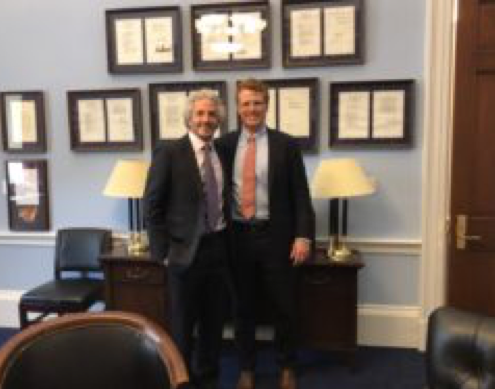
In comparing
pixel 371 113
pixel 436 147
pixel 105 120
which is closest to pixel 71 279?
pixel 105 120

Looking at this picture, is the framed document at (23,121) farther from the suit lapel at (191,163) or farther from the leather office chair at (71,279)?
the suit lapel at (191,163)

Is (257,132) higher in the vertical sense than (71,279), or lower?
higher

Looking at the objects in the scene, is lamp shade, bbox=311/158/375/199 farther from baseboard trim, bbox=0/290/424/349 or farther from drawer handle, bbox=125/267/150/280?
drawer handle, bbox=125/267/150/280

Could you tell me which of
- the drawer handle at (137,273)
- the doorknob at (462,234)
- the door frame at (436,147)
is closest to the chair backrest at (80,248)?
the drawer handle at (137,273)

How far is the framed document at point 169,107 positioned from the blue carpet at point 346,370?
4.58 feet

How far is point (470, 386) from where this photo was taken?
4.91 feet

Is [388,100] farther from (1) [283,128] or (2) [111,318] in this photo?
(2) [111,318]

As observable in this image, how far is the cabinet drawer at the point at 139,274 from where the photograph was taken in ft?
9.76

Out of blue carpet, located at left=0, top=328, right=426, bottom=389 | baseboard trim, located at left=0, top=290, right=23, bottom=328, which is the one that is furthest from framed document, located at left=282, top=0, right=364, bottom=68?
baseboard trim, located at left=0, top=290, right=23, bottom=328

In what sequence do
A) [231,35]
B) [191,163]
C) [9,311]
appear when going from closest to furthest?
[191,163], [231,35], [9,311]

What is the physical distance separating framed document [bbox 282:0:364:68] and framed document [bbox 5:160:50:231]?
182 cm

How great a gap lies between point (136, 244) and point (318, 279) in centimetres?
111

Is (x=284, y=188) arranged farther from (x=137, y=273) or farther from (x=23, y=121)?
(x=23, y=121)

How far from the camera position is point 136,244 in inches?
122
